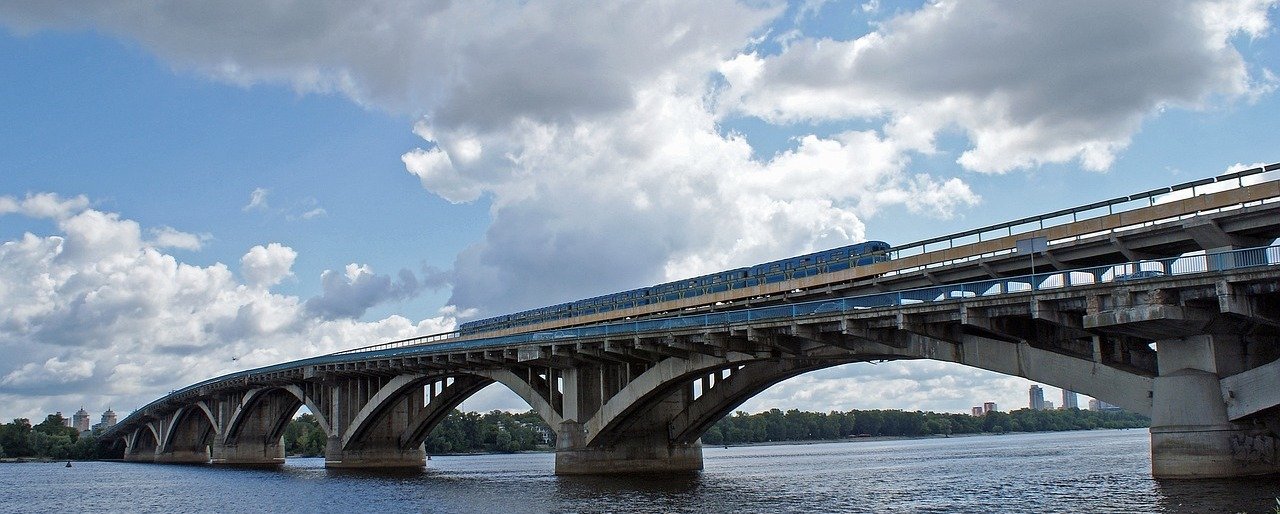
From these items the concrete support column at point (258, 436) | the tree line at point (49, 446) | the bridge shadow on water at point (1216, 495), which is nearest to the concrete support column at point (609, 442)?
the bridge shadow on water at point (1216, 495)

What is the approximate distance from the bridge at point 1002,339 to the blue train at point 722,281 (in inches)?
30.1

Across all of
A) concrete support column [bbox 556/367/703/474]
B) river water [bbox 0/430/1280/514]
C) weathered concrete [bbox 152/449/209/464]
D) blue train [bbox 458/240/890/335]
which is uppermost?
blue train [bbox 458/240/890/335]

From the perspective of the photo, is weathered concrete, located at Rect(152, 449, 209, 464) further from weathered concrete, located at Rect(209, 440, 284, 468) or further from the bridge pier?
the bridge pier

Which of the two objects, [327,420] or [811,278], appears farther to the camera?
[327,420]

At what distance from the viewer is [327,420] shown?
97.6 m

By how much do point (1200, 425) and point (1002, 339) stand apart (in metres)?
7.98

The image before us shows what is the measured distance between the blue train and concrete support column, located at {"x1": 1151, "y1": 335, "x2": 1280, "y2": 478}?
53.4 ft

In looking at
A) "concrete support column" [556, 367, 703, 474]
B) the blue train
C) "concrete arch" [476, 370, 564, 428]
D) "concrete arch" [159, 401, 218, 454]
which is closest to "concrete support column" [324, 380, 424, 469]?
the blue train

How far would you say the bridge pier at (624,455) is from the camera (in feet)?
204

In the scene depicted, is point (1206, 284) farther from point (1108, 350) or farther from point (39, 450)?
point (39, 450)

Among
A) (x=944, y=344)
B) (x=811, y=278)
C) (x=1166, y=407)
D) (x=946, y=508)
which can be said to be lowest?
(x=946, y=508)

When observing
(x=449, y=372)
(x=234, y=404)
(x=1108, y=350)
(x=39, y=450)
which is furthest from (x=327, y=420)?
(x=39, y=450)

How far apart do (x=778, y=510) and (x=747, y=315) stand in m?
11.8

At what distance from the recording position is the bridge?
104 feet
